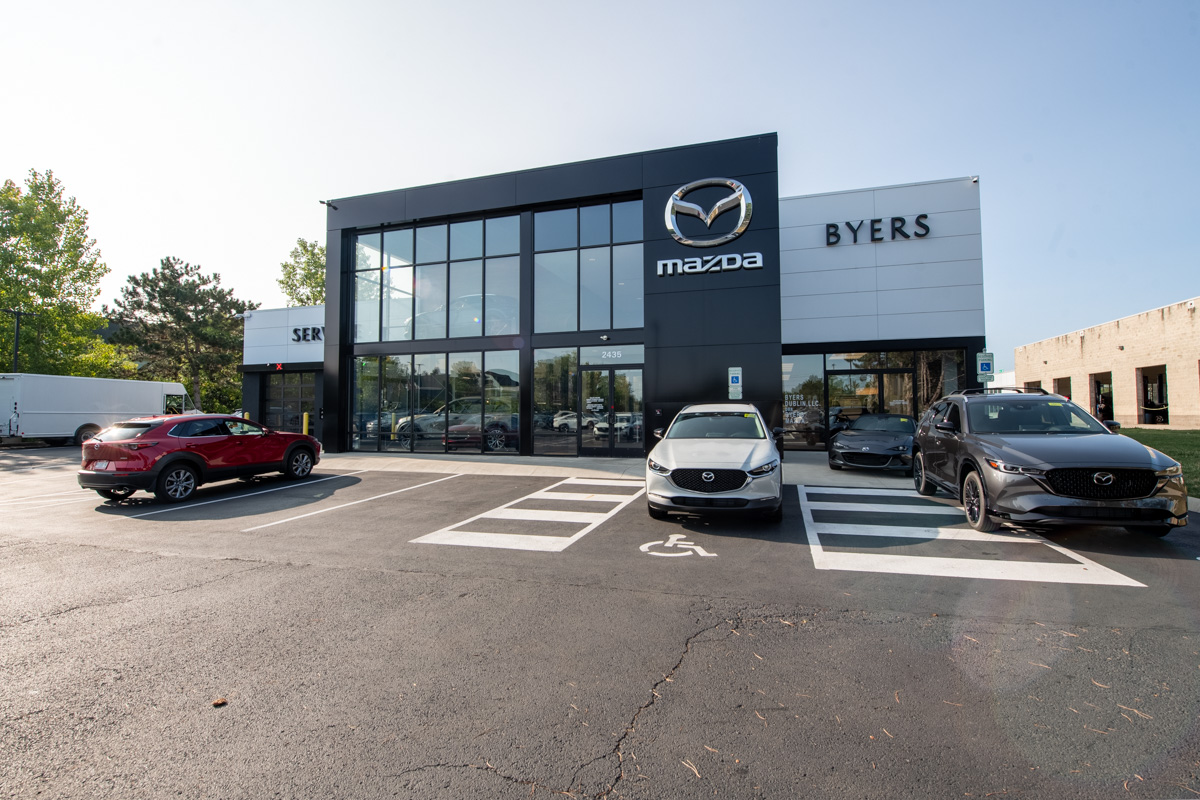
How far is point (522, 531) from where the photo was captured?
23.2ft

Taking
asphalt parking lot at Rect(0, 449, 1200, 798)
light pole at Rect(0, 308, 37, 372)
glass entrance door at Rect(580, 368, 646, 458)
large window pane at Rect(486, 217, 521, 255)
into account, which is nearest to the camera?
asphalt parking lot at Rect(0, 449, 1200, 798)

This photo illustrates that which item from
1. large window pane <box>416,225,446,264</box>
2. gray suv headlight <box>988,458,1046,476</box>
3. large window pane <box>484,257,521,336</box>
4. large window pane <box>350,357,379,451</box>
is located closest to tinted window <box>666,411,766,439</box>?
gray suv headlight <box>988,458,1046,476</box>

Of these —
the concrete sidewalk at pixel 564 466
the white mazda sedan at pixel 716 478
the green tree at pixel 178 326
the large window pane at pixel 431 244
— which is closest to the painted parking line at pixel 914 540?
the white mazda sedan at pixel 716 478

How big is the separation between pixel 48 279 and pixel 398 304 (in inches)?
1118

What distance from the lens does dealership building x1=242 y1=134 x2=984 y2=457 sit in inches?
588

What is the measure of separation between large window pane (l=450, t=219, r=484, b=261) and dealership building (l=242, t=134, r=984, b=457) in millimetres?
55

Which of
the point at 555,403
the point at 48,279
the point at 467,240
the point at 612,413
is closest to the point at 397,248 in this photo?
the point at 467,240

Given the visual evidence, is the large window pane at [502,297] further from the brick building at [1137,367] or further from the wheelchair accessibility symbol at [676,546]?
the brick building at [1137,367]

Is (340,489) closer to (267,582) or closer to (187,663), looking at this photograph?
(267,582)

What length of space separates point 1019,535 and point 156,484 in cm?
1317

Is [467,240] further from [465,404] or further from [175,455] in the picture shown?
[175,455]

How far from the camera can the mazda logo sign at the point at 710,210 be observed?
14742 millimetres

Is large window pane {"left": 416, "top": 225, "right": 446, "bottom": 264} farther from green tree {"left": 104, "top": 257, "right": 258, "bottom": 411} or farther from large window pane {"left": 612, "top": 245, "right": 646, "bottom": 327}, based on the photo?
green tree {"left": 104, "top": 257, "right": 258, "bottom": 411}

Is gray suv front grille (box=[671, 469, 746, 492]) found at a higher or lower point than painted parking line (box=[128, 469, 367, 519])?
higher
